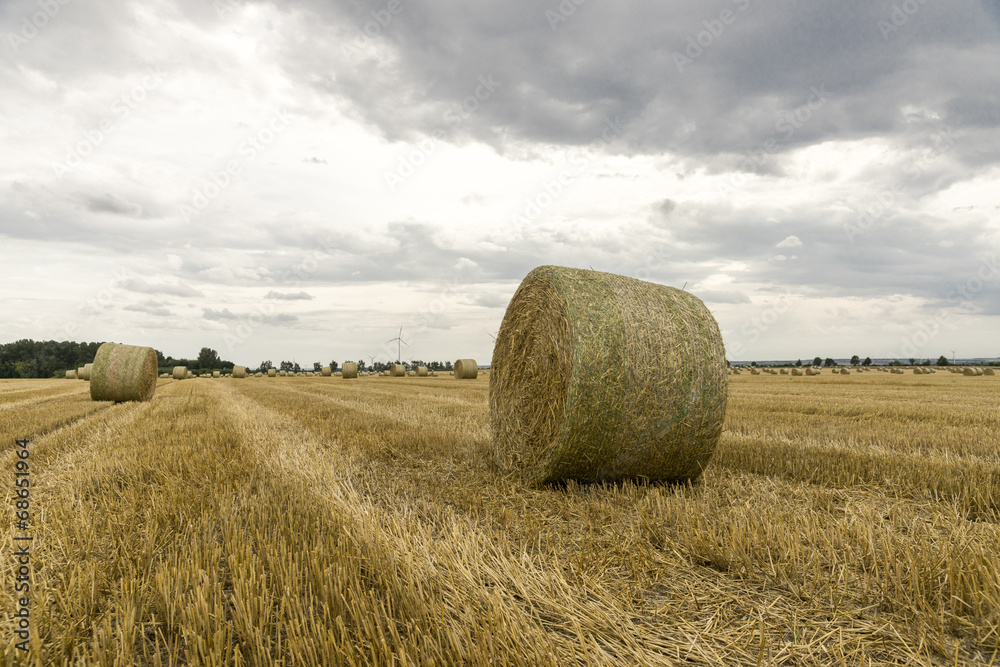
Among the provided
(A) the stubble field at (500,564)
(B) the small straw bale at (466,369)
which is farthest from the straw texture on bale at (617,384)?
(B) the small straw bale at (466,369)

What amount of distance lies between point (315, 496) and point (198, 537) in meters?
1.01

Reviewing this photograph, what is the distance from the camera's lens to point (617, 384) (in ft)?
17.2

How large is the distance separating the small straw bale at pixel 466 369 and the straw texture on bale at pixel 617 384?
28.0 m

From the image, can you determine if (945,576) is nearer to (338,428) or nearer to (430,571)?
(430,571)

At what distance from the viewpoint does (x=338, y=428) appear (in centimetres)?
895

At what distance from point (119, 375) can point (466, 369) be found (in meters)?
20.0

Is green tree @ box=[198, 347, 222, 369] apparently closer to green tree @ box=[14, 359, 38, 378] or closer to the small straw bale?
green tree @ box=[14, 359, 38, 378]

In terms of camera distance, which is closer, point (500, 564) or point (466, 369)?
point (500, 564)

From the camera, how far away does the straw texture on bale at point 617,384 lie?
524 cm

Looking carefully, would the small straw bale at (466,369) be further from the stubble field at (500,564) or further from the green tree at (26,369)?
the green tree at (26,369)

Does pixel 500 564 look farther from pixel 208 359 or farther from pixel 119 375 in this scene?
pixel 208 359

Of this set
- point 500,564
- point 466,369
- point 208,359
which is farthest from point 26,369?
point 500,564

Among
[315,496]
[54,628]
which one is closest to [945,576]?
[315,496]

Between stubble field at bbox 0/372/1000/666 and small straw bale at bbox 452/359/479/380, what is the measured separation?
1095 inches
